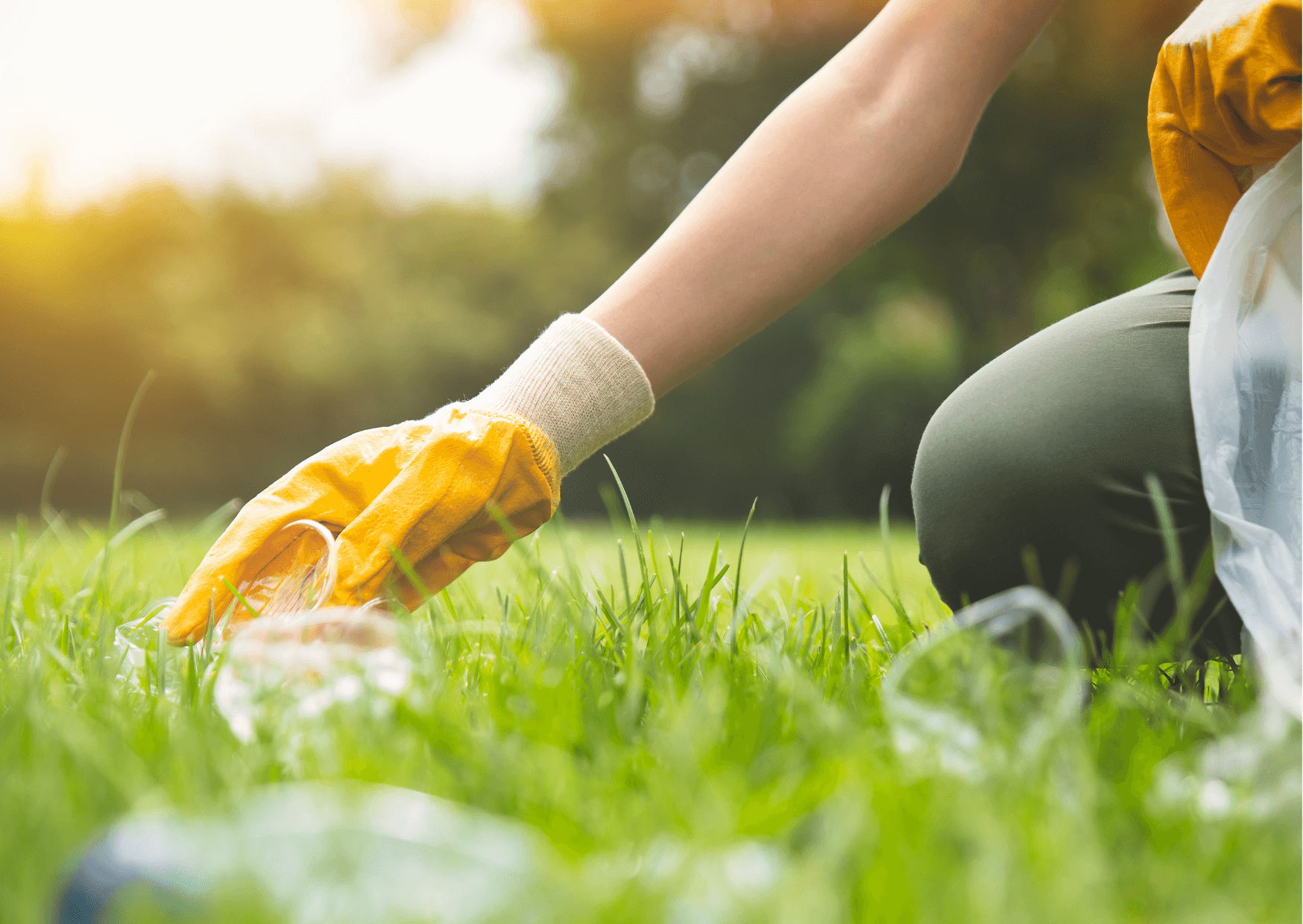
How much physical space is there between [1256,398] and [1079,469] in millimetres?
169

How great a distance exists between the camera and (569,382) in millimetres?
1104

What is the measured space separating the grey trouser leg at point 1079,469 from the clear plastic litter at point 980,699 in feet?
0.75

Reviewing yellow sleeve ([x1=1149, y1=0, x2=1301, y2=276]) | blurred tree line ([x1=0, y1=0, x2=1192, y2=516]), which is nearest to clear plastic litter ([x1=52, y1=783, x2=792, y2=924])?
yellow sleeve ([x1=1149, y1=0, x2=1301, y2=276])

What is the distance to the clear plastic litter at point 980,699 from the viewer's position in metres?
0.62

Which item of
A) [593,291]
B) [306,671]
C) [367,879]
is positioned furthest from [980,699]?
[593,291]

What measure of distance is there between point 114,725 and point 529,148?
39.1 feet

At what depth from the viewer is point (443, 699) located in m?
0.75

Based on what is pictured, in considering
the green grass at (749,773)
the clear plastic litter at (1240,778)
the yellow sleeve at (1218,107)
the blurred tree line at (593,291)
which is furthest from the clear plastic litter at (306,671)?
the blurred tree line at (593,291)

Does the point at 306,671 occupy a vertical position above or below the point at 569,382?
below

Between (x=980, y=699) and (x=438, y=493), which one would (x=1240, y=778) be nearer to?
(x=980, y=699)

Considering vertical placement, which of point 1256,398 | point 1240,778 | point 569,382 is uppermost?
point 569,382

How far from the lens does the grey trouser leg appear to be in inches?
39.4

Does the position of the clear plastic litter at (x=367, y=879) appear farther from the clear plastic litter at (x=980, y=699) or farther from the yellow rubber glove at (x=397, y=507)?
the yellow rubber glove at (x=397, y=507)

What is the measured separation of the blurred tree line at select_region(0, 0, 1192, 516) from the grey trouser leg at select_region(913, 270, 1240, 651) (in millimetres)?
8890
